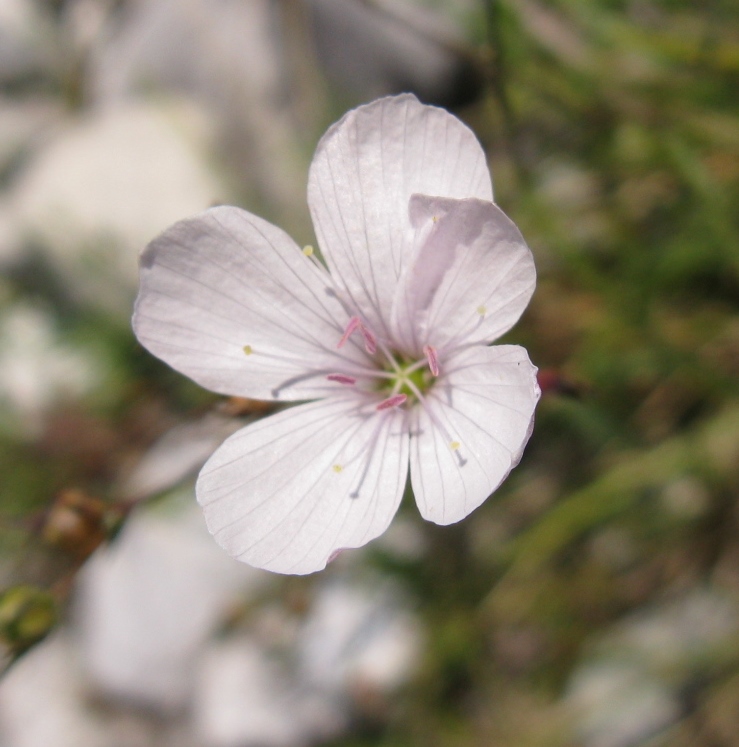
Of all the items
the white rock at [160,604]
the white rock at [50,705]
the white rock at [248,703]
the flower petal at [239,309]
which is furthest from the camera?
the white rock at [50,705]

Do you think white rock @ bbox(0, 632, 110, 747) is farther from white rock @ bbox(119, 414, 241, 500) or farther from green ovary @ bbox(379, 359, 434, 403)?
green ovary @ bbox(379, 359, 434, 403)

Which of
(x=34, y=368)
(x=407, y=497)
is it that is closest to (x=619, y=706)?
(x=407, y=497)

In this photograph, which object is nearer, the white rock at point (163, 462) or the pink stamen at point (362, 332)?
the pink stamen at point (362, 332)

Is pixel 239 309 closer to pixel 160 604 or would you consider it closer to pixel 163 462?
pixel 163 462

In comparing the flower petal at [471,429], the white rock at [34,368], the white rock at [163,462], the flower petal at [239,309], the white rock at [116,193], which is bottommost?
the white rock at [163,462]

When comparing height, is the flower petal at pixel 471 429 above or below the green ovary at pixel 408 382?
above

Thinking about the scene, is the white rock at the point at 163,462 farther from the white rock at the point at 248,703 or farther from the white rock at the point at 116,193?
the white rock at the point at 248,703

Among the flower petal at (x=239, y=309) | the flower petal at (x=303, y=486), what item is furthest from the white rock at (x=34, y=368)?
the flower petal at (x=303, y=486)
